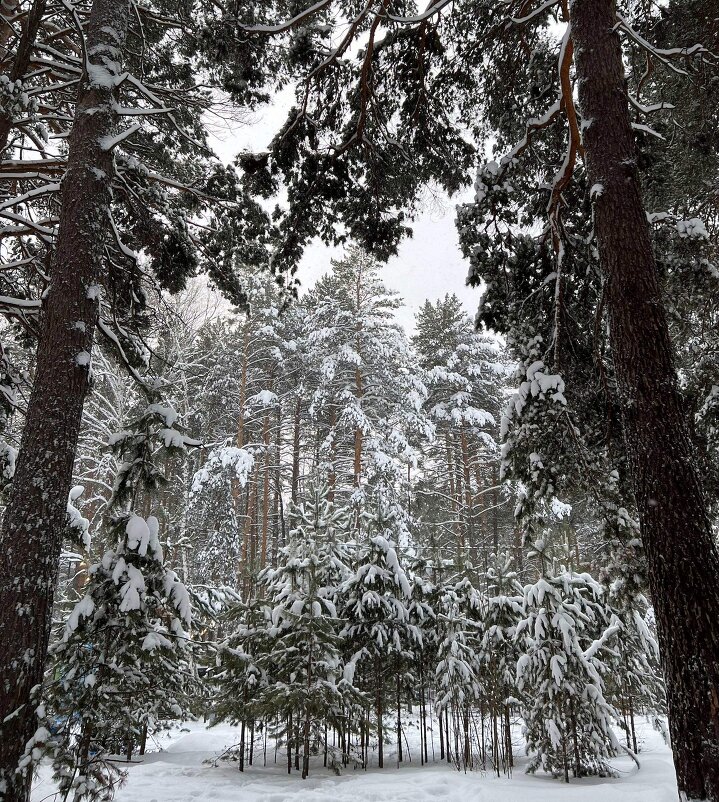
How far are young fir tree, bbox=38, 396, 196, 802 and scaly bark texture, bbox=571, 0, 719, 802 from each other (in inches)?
145

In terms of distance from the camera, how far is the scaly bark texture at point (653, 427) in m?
2.66

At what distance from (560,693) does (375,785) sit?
116 inches

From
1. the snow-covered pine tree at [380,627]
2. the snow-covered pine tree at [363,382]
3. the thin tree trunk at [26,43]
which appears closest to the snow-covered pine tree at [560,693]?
the snow-covered pine tree at [380,627]

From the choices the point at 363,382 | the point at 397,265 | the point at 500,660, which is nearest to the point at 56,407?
the point at 397,265

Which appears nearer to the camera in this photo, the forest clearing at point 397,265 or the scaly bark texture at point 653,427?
the scaly bark texture at point 653,427

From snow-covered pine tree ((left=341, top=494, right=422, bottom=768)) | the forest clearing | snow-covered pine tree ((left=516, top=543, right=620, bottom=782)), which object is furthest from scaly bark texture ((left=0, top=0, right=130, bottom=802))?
snow-covered pine tree ((left=516, top=543, right=620, bottom=782))

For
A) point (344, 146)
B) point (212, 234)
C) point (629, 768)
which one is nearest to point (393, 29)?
point (344, 146)

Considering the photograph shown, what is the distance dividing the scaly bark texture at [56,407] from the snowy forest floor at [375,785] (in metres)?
2.12

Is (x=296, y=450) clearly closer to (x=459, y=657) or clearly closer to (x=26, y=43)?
(x=459, y=657)

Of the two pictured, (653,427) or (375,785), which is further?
(375,785)

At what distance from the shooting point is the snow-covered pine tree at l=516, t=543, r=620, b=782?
22.7ft

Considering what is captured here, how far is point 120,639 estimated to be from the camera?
14.0ft

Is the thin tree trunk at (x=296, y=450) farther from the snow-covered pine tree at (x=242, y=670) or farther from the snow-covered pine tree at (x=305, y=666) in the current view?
the snow-covered pine tree at (x=242, y=670)

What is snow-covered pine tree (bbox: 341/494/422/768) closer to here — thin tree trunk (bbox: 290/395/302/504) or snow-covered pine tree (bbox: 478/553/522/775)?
snow-covered pine tree (bbox: 478/553/522/775)
